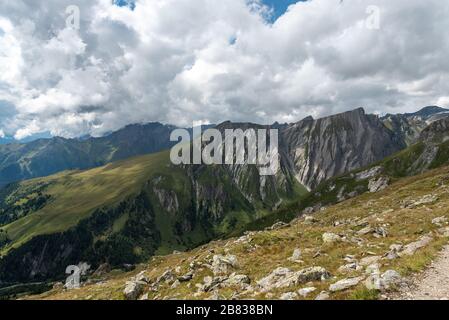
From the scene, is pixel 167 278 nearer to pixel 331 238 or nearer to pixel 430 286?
pixel 331 238

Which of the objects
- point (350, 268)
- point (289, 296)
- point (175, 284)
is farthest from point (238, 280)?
point (289, 296)

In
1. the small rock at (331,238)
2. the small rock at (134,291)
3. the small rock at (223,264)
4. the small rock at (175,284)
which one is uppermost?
the small rock at (331,238)

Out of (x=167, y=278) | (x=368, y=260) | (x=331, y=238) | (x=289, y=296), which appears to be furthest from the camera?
(x=331, y=238)

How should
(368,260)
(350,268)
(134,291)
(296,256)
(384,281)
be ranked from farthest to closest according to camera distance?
(134,291) → (296,256) → (368,260) → (350,268) → (384,281)

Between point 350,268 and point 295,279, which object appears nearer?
point 295,279

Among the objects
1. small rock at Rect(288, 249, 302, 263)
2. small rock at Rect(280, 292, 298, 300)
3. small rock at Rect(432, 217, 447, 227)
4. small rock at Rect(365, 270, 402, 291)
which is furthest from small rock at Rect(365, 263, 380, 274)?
small rock at Rect(432, 217, 447, 227)

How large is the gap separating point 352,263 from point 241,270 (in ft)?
35.9

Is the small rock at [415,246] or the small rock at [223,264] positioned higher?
the small rock at [415,246]

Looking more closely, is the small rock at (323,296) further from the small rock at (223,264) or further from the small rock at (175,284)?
the small rock at (175,284)

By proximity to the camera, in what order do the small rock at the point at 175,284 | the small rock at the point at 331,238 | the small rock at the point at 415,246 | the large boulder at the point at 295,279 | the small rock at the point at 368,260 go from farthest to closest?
the small rock at the point at 331,238 < the small rock at the point at 175,284 < the small rock at the point at 415,246 < the small rock at the point at 368,260 < the large boulder at the point at 295,279

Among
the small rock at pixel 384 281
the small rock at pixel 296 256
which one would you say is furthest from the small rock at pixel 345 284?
the small rock at pixel 296 256

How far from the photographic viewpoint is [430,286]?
61.3 ft

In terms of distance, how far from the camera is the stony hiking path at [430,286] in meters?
17.4
